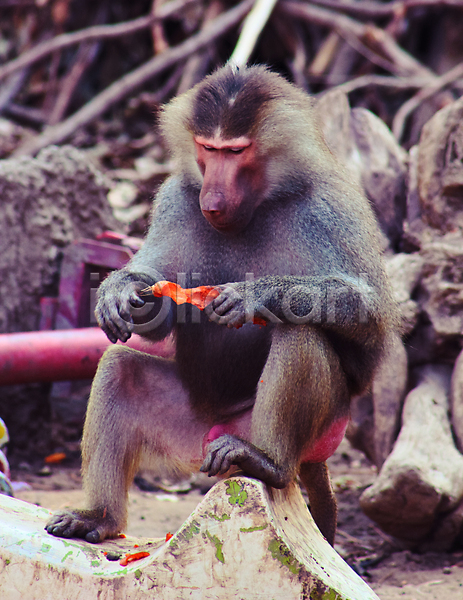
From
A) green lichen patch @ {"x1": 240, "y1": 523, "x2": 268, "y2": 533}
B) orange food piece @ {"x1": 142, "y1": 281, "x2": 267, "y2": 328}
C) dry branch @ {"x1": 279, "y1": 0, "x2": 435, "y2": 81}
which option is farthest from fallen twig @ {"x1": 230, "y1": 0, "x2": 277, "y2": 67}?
green lichen patch @ {"x1": 240, "y1": 523, "x2": 268, "y2": 533}

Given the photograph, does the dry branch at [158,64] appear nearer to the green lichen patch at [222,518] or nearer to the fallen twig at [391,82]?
the fallen twig at [391,82]

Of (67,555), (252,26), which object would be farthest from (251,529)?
(252,26)

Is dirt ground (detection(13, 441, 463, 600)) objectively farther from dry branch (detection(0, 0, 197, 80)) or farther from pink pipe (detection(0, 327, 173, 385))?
dry branch (detection(0, 0, 197, 80))

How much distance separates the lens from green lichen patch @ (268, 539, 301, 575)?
2.00 meters

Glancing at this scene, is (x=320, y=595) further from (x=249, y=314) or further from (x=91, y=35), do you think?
(x=91, y=35)

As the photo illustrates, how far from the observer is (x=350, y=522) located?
12.6 feet

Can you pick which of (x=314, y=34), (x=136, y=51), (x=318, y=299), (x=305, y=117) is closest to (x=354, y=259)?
(x=318, y=299)

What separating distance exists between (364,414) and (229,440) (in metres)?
1.83

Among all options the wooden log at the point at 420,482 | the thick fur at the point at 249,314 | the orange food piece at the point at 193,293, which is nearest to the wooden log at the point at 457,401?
the wooden log at the point at 420,482

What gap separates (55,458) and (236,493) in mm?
2416

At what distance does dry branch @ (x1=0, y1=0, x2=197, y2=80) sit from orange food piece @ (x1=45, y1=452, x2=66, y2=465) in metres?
4.89

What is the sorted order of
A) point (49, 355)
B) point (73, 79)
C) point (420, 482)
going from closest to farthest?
point (420, 482)
point (49, 355)
point (73, 79)

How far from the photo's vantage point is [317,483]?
110 inches

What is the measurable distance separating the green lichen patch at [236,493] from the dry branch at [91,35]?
6610 millimetres
